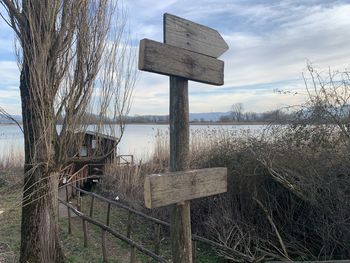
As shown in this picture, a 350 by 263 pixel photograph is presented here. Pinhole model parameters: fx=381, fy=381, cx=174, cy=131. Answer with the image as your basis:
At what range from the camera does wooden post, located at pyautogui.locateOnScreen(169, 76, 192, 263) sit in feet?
9.62

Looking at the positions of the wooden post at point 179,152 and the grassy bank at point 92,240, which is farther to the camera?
the grassy bank at point 92,240

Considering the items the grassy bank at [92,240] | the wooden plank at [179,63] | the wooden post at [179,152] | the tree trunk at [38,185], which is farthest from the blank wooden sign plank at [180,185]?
the grassy bank at [92,240]

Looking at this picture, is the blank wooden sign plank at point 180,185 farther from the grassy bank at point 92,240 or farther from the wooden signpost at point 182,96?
the grassy bank at point 92,240

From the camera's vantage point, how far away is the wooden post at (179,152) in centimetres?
293

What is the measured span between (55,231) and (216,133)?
567 centimetres

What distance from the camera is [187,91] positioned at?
3.00m

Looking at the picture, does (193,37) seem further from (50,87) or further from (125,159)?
(125,159)

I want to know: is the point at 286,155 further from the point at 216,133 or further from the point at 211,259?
the point at 216,133

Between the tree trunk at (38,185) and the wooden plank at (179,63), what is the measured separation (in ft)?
9.17

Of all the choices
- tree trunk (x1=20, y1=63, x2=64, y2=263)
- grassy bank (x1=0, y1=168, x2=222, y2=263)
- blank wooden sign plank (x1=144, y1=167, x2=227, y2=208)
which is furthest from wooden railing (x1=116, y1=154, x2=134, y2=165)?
blank wooden sign plank (x1=144, y1=167, x2=227, y2=208)

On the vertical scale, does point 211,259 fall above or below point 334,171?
below

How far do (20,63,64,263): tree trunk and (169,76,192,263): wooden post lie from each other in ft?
8.88

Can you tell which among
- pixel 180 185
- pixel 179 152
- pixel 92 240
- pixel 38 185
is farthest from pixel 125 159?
pixel 180 185

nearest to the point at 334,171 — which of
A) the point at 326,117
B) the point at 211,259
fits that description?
the point at 326,117
